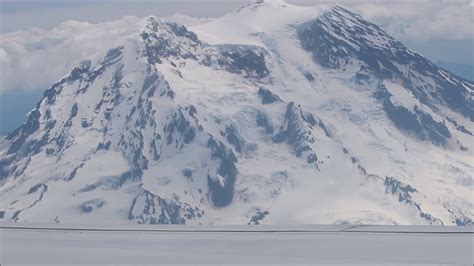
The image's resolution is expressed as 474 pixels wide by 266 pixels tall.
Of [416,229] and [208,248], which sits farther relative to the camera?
[416,229]

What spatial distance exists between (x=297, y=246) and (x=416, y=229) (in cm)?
192

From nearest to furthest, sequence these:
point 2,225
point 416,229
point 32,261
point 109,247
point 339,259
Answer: point 339,259, point 32,261, point 109,247, point 416,229, point 2,225

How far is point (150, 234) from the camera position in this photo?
10.7 m

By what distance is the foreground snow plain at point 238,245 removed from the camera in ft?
27.8

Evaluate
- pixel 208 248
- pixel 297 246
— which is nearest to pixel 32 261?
pixel 208 248

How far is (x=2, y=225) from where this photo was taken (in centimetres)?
1243

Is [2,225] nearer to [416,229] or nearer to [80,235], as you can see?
[80,235]

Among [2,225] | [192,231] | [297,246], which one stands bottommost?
[2,225]

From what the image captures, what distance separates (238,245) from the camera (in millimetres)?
9570

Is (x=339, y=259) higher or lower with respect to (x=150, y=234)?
higher

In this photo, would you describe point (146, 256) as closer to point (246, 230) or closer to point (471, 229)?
point (246, 230)

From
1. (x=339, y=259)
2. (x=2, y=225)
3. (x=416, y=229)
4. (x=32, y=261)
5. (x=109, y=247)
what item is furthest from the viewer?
(x=2, y=225)

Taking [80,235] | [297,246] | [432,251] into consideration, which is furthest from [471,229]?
[80,235]

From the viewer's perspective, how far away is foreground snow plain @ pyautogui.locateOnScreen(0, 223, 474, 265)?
27.8ft
